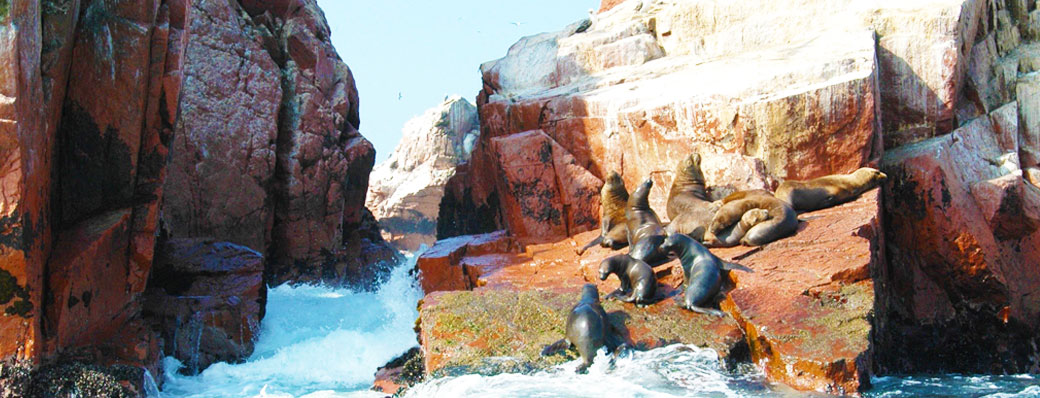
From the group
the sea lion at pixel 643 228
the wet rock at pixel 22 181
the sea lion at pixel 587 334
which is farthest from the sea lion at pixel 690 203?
the wet rock at pixel 22 181

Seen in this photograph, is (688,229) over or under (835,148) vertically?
under

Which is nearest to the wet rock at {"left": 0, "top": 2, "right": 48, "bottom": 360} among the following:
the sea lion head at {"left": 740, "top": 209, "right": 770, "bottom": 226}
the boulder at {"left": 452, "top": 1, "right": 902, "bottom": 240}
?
the boulder at {"left": 452, "top": 1, "right": 902, "bottom": 240}

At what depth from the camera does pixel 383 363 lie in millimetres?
10352

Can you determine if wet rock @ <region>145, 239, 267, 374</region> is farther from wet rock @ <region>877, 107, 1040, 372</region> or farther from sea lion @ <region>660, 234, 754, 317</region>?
wet rock @ <region>877, 107, 1040, 372</region>

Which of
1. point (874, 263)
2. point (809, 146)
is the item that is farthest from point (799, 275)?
point (809, 146)

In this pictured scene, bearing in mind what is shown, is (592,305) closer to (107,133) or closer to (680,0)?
(107,133)

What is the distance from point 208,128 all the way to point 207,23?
174cm

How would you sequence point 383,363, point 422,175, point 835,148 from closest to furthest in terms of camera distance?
point 835,148, point 383,363, point 422,175

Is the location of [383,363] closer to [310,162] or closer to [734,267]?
[734,267]

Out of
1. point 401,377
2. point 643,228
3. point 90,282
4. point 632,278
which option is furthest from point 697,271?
point 90,282

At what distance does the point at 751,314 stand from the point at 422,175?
24078 mm

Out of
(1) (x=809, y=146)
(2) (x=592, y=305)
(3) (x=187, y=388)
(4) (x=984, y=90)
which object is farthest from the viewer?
(4) (x=984, y=90)

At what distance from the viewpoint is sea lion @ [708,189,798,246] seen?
8188mm

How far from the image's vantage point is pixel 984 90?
11.3m
